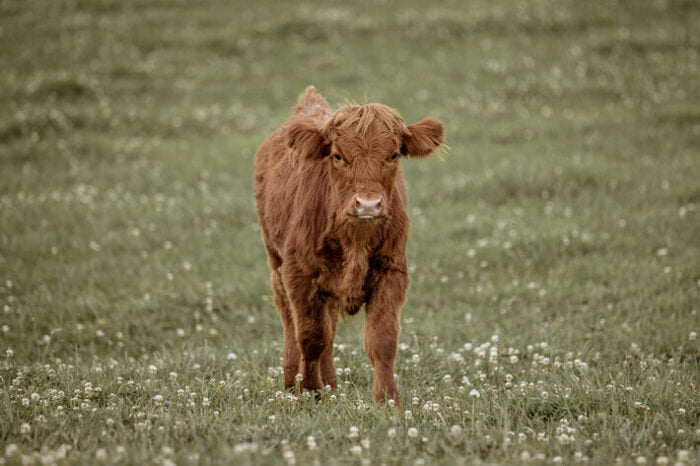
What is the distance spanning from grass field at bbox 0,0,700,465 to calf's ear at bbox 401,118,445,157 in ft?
6.50

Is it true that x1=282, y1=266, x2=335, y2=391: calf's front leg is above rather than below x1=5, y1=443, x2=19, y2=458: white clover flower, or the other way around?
above

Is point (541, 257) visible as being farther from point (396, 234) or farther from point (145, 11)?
point (145, 11)

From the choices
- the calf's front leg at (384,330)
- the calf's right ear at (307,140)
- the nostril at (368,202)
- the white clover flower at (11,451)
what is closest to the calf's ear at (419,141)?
the calf's right ear at (307,140)

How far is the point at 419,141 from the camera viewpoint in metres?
6.30

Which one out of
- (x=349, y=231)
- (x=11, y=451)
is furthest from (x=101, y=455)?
(x=349, y=231)

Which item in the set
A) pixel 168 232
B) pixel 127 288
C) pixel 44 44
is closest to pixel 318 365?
pixel 127 288

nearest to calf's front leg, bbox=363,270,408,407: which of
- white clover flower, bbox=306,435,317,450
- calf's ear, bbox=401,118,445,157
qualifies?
calf's ear, bbox=401,118,445,157

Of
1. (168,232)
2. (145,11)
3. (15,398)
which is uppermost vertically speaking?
(145,11)

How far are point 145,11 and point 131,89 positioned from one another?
25.0 feet

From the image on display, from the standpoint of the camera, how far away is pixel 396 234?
6.11 m

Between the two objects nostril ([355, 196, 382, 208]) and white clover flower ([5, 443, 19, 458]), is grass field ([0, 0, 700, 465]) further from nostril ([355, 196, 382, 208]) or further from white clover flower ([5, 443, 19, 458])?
nostril ([355, 196, 382, 208])

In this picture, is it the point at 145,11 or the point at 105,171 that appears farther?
the point at 145,11

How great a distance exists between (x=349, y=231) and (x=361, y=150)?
640 mm

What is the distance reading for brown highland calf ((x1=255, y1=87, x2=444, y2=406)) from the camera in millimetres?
5887
